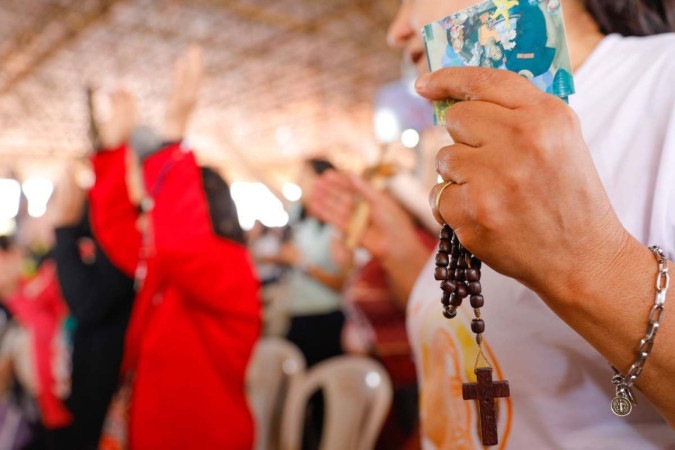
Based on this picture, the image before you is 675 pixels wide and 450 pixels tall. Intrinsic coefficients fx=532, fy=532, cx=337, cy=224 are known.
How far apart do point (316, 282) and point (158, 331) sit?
4.14 ft

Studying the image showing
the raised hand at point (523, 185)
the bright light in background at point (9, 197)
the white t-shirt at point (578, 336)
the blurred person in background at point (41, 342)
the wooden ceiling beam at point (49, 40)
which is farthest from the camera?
the wooden ceiling beam at point (49, 40)

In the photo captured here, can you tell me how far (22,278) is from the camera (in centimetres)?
219

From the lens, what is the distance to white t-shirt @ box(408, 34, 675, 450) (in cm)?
45

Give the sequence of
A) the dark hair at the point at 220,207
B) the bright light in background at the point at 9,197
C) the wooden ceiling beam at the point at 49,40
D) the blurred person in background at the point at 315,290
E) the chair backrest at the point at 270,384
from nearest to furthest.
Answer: the dark hair at the point at 220,207 → the chair backrest at the point at 270,384 → the blurred person in background at the point at 315,290 → the bright light in background at the point at 9,197 → the wooden ceiling beam at the point at 49,40

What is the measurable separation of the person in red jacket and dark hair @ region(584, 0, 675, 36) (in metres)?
0.85

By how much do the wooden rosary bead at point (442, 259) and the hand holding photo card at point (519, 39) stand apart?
0.15 m

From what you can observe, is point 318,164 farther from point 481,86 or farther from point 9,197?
point 9,197

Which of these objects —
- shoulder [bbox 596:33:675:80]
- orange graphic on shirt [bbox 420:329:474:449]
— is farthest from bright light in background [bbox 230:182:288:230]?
shoulder [bbox 596:33:675:80]

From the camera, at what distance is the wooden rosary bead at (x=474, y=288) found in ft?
1.38

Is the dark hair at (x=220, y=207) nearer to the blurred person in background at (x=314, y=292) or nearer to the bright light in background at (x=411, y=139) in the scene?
the bright light in background at (x=411, y=139)

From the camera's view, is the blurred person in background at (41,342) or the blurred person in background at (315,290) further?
the blurred person in background at (315,290)

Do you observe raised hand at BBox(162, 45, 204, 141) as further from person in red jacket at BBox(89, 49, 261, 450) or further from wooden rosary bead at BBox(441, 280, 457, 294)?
wooden rosary bead at BBox(441, 280, 457, 294)

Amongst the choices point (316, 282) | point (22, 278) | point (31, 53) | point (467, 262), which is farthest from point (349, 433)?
point (31, 53)

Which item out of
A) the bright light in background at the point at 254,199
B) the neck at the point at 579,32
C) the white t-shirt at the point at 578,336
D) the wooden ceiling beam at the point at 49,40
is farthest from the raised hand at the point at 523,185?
the wooden ceiling beam at the point at 49,40
